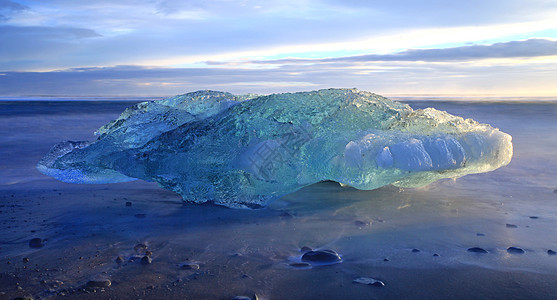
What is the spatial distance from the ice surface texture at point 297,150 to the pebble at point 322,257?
3.15 ft

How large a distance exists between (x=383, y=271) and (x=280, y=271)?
566 mm

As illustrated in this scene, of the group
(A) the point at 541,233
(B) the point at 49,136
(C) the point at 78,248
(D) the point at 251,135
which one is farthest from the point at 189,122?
(B) the point at 49,136

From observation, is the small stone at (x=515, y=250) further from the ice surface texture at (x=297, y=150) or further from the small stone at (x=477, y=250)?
the ice surface texture at (x=297, y=150)

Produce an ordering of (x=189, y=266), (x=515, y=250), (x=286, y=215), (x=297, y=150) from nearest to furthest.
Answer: (x=189, y=266) → (x=515, y=250) → (x=286, y=215) → (x=297, y=150)

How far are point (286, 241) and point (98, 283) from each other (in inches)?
45.8

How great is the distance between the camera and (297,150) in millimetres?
3668

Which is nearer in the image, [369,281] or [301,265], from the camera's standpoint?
[369,281]

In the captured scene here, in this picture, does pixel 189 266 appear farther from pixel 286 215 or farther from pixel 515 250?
pixel 515 250

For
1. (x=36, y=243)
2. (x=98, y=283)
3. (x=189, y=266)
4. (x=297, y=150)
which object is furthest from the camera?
(x=297, y=150)

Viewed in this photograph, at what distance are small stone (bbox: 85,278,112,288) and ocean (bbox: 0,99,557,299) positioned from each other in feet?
0.10

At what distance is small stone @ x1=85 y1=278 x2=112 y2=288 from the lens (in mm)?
2246

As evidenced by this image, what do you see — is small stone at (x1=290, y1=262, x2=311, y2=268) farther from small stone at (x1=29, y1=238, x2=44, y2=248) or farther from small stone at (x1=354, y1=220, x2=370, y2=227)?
small stone at (x1=29, y1=238, x2=44, y2=248)

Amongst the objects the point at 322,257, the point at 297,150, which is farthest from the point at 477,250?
the point at 297,150

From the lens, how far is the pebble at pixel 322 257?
254 cm
